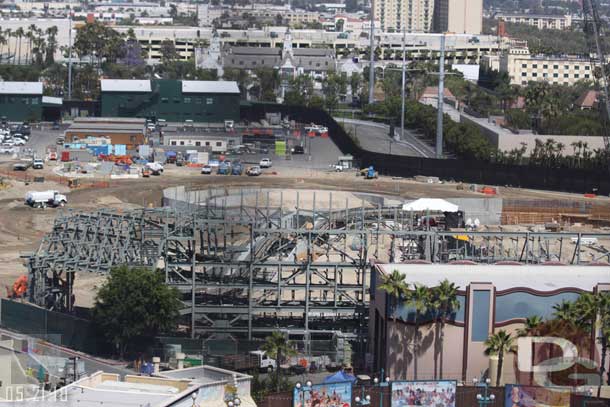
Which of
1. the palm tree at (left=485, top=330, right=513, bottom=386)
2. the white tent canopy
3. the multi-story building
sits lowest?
the multi-story building

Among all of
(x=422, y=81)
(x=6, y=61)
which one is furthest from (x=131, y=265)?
(x=6, y=61)

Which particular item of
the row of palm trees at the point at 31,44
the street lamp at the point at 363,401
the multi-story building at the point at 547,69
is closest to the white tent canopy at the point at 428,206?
the street lamp at the point at 363,401

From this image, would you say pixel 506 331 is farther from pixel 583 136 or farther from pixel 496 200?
pixel 583 136

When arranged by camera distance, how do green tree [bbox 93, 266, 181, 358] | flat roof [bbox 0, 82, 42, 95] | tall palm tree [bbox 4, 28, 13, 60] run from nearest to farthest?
1. green tree [bbox 93, 266, 181, 358]
2. flat roof [bbox 0, 82, 42, 95]
3. tall palm tree [bbox 4, 28, 13, 60]

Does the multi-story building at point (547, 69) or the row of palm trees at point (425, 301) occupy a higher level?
the row of palm trees at point (425, 301)

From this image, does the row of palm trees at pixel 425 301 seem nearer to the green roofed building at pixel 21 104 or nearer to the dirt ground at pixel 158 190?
the dirt ground at pixel 158 190

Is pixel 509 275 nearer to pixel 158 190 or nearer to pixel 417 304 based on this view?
pixel 417 304

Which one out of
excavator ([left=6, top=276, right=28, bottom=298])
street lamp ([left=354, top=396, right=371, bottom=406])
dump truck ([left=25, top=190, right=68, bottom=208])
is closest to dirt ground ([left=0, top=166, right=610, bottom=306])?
dump truck ([left=25, top=190, right=68, bottom=208])

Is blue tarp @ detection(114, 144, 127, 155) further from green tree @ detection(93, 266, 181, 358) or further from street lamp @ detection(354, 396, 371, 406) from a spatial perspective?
street lamp @ detection(354, 396, 371, 406)
